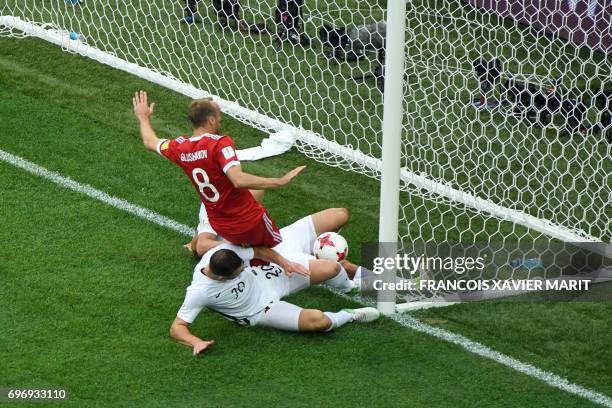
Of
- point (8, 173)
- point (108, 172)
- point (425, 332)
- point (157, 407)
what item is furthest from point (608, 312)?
point (8, 173)

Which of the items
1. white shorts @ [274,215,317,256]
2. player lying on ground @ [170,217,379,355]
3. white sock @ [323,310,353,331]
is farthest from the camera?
white shorts @ [274,215,317,256]

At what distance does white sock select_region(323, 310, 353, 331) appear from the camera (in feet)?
25.6

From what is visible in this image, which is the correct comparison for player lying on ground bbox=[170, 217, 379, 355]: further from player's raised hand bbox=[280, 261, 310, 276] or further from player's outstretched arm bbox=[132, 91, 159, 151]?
player's outstretched arm bbox=[132, 91, 159, 151]

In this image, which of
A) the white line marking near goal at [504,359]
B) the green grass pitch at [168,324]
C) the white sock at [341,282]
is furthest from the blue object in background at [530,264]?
the white sock at [341,282]

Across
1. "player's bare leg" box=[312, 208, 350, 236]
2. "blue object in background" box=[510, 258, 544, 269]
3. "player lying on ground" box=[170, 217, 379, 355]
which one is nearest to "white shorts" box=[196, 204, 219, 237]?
"player lying on ground" box=[170, 217, 379, 355]

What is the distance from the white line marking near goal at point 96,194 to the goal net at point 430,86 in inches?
62.0

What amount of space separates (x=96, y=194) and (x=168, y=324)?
2.04 metres

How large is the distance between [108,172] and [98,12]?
9.67 feet

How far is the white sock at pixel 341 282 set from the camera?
27.0ft

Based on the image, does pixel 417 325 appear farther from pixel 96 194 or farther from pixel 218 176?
pixel 96 194

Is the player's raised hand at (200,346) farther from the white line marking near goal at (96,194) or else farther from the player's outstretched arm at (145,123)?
the white line marking near goal at (96,194)

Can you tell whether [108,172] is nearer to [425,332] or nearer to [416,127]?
[416,127]

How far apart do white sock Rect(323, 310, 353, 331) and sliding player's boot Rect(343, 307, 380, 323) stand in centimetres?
3

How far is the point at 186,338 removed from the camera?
24.8ft
